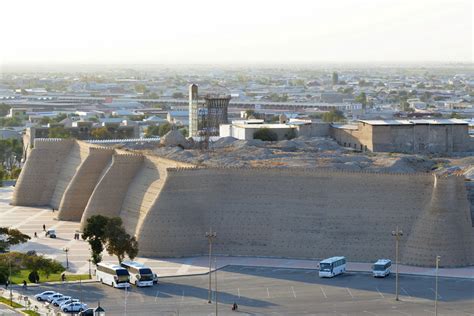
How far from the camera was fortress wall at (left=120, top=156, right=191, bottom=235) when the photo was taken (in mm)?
48409

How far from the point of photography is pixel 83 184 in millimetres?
56156

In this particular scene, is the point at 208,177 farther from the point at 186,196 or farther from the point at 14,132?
the point at 14,132

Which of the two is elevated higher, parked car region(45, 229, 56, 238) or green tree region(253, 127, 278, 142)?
green tree region(253, 127, 278, 142)

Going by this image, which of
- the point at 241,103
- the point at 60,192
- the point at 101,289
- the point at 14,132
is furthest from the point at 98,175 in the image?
the point at 241,103

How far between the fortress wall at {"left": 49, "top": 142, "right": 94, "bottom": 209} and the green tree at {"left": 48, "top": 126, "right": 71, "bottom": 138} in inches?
700

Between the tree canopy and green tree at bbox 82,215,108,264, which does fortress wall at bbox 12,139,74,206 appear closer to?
green tree at bbox 82,215,108,264

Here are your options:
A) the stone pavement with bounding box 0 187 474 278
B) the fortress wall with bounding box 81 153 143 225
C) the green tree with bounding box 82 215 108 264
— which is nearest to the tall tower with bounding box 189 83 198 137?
the stone pavement with bounding box 0 187 474 278

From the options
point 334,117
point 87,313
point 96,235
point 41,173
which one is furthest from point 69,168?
point 334,117

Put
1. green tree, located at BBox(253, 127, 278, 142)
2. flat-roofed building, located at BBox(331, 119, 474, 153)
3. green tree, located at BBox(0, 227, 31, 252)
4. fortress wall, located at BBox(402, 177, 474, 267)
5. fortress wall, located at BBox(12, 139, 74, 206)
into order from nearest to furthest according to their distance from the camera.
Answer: fortress wall, located at BBox(402, 177, 474, 267)
green tree, located at BBox(0, 227, 31, 252)
fortress wall, located at BBox(12, 139, 74, 206)
flat-roofed building, located at BBox(331, 119, 474, 153)
green tree, located at BBox(253, 127, 278, 142)

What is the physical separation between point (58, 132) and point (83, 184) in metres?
25.9

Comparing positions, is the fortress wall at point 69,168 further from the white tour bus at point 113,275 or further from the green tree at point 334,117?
the green tree at point 334,117

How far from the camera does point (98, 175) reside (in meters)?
56.3

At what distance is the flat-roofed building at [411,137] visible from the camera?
7500cm

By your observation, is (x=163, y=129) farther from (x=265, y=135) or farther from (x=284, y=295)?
(x=284, y=295)
